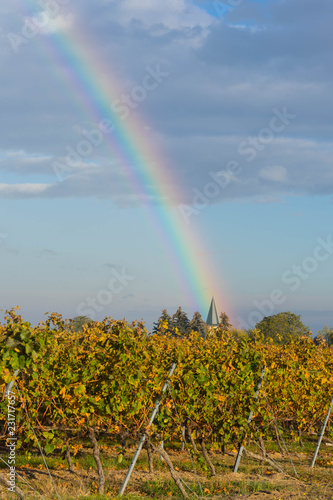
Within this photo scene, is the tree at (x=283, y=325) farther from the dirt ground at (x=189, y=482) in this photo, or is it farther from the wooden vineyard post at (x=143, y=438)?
the wooden vineyard post at (x=143, y=438)

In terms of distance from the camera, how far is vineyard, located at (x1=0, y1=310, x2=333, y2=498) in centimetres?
735

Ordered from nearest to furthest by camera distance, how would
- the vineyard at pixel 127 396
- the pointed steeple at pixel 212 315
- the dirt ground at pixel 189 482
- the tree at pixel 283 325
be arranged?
the dirt ground at pixel 189 482, the vineyard at pixel 127 396, the tree at pixel 283 325, the pointed steeple at pixel 212 315

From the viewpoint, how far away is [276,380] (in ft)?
35.5

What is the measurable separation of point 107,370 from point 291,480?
11.8 feet

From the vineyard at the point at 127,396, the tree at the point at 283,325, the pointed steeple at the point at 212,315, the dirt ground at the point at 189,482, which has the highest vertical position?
the pointed steeple at the point at 212,315

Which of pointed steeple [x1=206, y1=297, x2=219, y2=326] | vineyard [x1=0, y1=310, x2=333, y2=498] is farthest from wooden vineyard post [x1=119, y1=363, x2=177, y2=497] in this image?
pointed steeple [x1=206, y1=297, x2=219, y2=326]

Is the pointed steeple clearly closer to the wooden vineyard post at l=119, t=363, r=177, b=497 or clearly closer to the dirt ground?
the dirt ground

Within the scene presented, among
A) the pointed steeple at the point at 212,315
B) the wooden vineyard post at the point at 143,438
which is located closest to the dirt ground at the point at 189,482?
the wooden vineyard post at the point at 143,438

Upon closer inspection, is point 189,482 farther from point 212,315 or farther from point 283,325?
point 212,315

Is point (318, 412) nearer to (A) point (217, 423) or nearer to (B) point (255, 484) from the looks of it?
(A) point (217, 423)

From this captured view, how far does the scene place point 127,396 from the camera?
7.81m

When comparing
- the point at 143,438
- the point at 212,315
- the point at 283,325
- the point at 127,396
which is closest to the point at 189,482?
the point at 143,438

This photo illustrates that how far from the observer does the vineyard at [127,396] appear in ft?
24.1

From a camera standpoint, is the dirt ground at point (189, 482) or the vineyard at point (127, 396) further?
the vineyard at point (127, 396)
